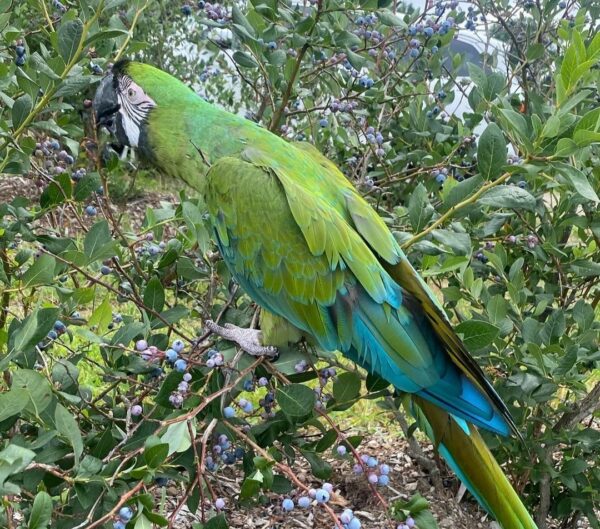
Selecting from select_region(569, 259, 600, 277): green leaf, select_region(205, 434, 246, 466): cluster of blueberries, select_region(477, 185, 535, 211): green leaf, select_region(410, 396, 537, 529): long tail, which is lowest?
select_region(205, 434, 246, 466): cluster of blueberries

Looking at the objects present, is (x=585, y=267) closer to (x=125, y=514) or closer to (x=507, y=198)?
(x=507, y=198)

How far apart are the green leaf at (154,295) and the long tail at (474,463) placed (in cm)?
64

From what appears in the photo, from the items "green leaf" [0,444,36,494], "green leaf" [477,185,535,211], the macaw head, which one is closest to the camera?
"green leaf" [0,444,36,494]

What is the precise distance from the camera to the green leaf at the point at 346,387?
1.48 metres

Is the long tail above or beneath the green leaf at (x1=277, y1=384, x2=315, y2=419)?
beneath

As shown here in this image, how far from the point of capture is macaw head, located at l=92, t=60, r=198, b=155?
198 centimetres

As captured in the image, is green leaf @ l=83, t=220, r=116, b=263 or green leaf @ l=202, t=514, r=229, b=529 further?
green leaf @ l=83, t=220, r=116, b=263

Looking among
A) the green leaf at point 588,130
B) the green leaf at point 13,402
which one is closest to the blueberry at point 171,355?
the green leaf at point 13,402

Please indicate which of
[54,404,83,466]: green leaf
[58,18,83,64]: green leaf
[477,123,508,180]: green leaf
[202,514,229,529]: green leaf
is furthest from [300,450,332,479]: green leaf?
[58,18,83,64]: green leaf

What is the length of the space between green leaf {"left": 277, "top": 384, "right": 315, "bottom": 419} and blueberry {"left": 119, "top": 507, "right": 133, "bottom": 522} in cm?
34

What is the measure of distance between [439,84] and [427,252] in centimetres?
107

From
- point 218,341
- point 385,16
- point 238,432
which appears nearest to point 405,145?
point 385,16

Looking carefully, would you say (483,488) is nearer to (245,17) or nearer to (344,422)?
(245,17)

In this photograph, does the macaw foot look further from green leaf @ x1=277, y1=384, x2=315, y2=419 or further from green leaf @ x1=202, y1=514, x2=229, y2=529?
green leaf @ x1=202, y1=514, x2=229, y2=529
